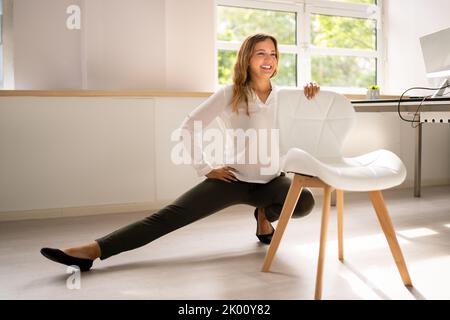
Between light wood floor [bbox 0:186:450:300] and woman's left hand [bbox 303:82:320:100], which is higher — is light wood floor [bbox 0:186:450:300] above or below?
below

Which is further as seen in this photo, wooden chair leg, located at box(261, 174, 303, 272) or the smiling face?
the smiling face

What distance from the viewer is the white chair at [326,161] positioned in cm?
162

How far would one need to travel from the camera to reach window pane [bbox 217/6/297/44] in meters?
3.93

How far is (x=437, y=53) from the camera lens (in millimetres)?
2727

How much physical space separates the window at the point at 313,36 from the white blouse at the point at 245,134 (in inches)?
70.1

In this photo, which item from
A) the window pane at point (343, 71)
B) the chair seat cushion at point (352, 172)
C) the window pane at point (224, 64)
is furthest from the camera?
the window pane at point (343, 71)

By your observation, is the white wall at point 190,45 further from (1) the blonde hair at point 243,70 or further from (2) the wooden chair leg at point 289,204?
(2) the wooden chair leg at point 289,204

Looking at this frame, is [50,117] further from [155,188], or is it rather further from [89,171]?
[155,188]

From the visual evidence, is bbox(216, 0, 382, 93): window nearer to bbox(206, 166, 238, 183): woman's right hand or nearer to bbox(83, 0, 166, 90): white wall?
bbox(83, 0, 166, 90): white wall

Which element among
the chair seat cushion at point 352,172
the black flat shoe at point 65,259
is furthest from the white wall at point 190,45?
the chair seat cushion at point 352,172

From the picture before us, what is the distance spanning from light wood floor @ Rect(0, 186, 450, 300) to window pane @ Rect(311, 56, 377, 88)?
1759 mm

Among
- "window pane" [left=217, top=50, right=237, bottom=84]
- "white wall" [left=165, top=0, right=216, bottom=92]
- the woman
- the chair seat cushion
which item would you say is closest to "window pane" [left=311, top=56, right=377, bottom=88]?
"window pane" [left=217, top=50, right=237, bottom=84]

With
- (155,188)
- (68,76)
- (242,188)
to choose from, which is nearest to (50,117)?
(68,76)

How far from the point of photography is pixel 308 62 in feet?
14.0
